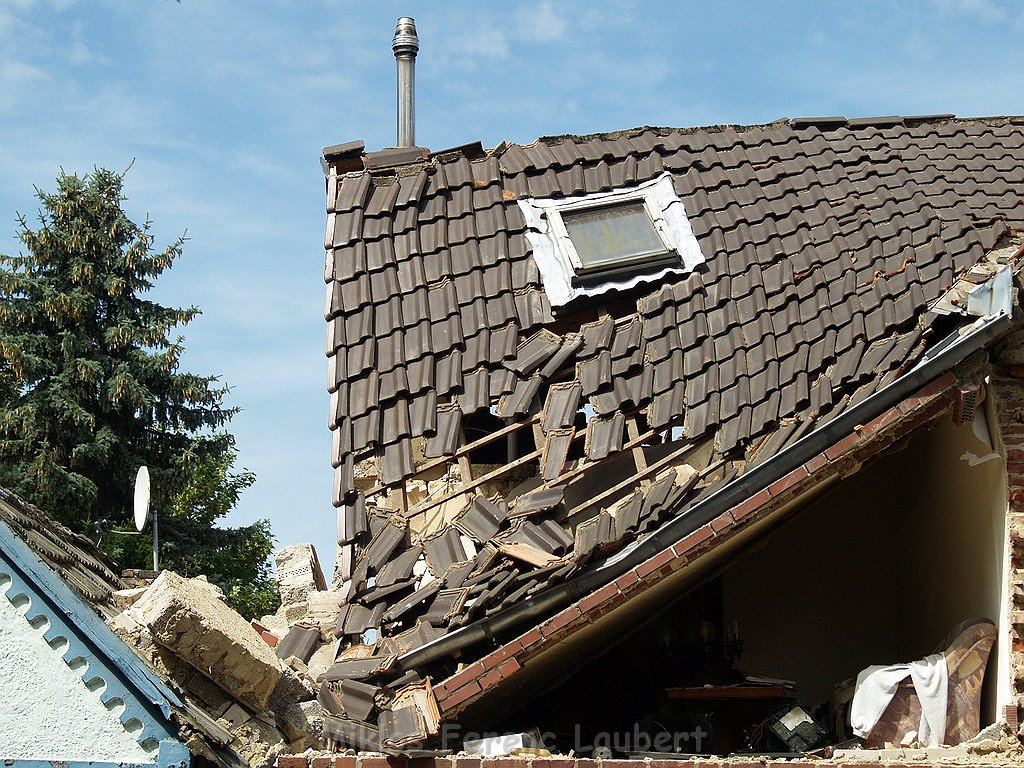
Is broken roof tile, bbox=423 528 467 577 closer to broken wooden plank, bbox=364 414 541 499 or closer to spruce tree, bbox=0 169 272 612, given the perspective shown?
broken wooden plank, bbox=364 414 541 499

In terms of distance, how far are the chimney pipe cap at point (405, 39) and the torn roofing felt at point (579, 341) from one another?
8.77 ft

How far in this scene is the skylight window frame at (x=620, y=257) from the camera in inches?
402

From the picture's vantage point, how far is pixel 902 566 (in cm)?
1145

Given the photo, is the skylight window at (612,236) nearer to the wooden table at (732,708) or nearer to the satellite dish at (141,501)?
the wooden table at (732,708)

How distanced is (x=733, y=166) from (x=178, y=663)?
20.2 ft

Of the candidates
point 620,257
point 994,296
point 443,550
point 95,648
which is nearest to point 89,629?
point 95,648

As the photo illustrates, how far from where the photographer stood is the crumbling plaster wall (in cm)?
902

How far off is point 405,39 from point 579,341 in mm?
5390

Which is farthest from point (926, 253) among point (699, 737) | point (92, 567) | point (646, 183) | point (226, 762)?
point (92, 567)

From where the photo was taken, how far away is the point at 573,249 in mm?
10375

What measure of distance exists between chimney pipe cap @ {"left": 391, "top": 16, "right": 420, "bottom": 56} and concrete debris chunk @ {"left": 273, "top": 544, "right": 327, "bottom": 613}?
5.50m

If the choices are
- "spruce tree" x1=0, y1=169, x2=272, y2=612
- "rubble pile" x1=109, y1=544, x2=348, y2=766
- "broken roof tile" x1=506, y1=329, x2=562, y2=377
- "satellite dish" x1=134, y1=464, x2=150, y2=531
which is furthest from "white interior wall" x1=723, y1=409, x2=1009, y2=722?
"spruce tree" x1=0, y1=169, x2=272, y2=612

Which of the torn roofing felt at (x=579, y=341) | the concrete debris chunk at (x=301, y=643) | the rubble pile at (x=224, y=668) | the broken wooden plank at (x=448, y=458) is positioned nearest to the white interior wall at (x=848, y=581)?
the torn roofing felt at (x=579, y=341)

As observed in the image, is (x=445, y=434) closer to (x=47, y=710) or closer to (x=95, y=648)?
(x=95, y=648)
